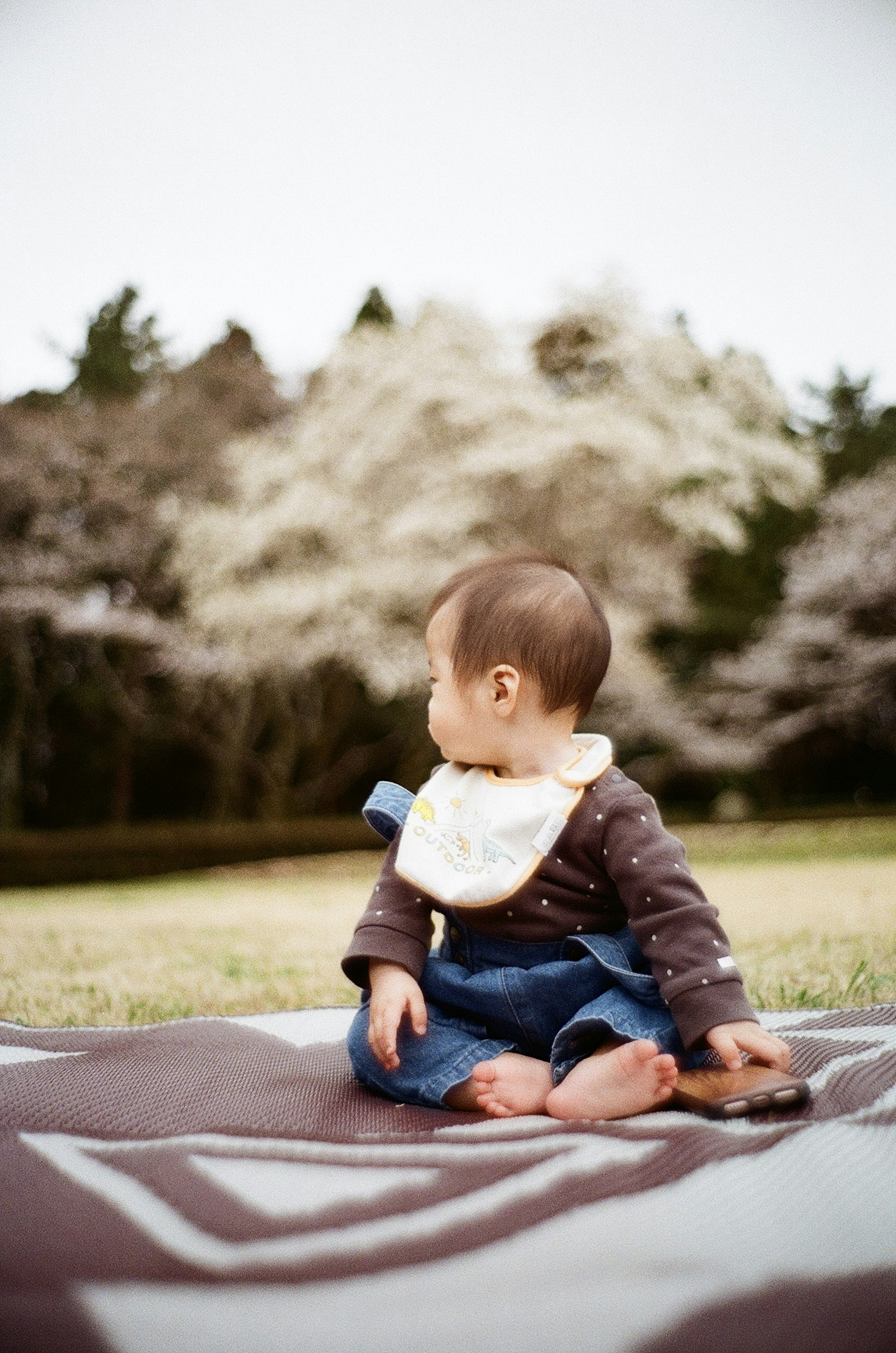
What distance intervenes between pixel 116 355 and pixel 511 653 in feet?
37.2

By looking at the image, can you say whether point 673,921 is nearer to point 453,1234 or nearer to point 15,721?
point 453,1234

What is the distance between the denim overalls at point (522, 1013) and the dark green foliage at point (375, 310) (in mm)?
11670

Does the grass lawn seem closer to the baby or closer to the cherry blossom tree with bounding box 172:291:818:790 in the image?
the baby

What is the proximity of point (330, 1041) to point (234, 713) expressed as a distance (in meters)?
10.6

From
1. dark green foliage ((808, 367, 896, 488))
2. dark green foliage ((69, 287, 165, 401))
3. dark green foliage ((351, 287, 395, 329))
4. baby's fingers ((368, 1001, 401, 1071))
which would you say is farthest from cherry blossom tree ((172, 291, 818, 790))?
baby's fingers ((368, 1001, 401, 1071))

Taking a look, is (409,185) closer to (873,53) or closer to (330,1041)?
(873,53)

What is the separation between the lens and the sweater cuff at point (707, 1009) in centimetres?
113

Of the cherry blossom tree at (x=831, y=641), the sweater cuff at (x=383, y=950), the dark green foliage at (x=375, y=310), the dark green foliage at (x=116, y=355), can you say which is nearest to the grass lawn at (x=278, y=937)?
the sweater cuff at (x=383, y=950)

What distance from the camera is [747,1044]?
1122mm

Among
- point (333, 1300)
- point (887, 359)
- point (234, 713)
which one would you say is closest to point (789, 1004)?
point (333, 1300)

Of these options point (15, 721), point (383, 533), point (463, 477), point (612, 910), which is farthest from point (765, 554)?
point (612, 910)

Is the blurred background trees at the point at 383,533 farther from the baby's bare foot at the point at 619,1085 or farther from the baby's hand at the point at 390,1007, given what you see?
the baby's bare foot at the point at 619,1085

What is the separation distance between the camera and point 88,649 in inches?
465

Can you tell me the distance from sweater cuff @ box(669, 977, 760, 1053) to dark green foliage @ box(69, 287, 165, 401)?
1105cm
